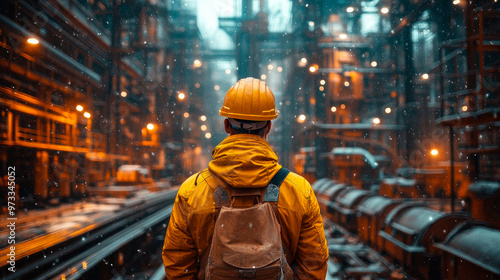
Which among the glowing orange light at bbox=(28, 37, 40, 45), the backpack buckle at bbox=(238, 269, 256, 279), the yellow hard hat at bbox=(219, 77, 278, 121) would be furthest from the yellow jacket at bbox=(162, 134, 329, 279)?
the glowing orange light at bbox=(28, 37, 40, 45)

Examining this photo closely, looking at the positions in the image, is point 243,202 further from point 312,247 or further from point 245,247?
point 312,247

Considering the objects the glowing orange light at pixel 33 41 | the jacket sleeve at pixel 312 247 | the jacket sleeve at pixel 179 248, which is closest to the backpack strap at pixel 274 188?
the jacket sleeve at pixel 312 247

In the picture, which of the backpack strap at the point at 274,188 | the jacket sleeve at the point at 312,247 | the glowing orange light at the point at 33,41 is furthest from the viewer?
the glowing orange light at the point at 33,41

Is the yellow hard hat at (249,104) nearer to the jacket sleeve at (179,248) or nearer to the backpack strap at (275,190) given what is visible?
the backpack strap at (275,190)

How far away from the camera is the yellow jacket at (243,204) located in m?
1.35

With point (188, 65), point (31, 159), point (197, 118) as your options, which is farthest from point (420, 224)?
point (197, 118)

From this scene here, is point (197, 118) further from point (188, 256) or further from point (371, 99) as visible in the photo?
point (188, 256)

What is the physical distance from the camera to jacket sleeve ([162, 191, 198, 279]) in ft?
4.93

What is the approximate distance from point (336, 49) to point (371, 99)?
12.3 feet

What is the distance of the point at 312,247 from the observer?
1.55m

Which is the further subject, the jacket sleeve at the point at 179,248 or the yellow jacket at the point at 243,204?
the jacket sleeve at the point at 179,248

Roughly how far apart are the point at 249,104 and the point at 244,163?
1.22ft

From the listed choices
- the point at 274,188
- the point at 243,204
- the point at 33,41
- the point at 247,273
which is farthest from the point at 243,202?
the point at 33,41

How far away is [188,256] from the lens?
1.54m
